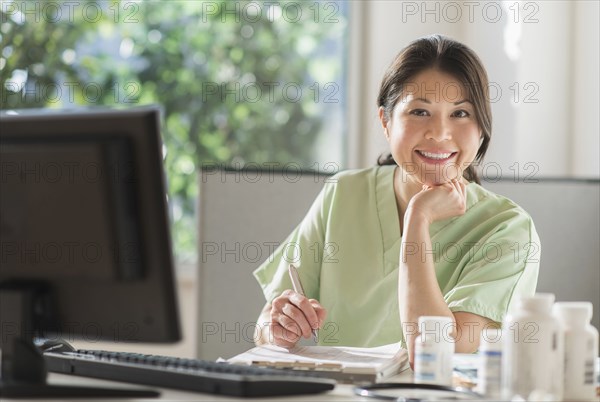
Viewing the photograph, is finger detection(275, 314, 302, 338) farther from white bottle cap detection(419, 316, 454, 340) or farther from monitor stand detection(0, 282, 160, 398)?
monitor stand detection(0, 282, 160, 398)

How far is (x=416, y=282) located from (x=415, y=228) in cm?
13

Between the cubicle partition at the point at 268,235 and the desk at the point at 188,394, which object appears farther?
the cubicle partition at the point at 268,235

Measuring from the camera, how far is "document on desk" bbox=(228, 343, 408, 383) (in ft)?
4.55

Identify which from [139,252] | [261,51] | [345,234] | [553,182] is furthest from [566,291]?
[261,51]

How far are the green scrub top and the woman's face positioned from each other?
103 millimetres

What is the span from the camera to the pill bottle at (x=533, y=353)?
119 centimetres

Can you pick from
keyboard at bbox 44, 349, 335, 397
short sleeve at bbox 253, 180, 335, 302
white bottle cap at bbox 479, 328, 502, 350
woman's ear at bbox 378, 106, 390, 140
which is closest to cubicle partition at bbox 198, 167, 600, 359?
short sleeve at bbox 253, 180, 335, 302

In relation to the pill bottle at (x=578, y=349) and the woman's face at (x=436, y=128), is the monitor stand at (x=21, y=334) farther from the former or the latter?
the woman's face at (x=436, y=128)

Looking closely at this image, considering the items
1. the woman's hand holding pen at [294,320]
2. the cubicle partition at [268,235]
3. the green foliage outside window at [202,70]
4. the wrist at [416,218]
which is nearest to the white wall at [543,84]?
the cubicle partition at [268,235]

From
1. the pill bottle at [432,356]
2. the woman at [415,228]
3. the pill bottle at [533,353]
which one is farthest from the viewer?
the woman at [415,228]

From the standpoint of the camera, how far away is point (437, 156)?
1940 millimetres

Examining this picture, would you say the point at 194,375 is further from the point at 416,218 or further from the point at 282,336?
the point at 416,218

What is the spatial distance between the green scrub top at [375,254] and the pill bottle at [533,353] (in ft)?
1.82

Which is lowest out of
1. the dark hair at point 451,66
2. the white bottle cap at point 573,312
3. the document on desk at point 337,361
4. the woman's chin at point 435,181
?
the document on desk at point 337,361
